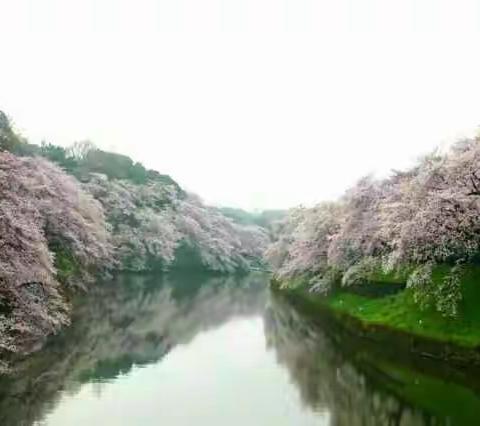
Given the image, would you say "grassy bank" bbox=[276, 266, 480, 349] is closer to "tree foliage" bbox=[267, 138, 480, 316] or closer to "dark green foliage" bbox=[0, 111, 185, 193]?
"tree foliage" bbox=[267, 138, 480, 316]

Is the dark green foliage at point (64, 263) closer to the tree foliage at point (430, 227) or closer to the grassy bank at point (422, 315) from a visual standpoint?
the grassy bank at point (422, 315)

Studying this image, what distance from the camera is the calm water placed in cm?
1958

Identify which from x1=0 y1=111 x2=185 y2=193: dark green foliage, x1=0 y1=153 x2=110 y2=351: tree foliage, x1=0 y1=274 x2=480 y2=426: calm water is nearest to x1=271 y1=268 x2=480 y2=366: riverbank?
x1=0 y1=274 x2=480 y2=426: calm water

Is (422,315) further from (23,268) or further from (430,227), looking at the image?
(23,268)

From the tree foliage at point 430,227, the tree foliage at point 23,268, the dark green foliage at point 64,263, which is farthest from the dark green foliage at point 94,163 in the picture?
the tree foliage at point 23,268

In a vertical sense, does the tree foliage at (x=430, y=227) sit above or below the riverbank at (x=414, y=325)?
above

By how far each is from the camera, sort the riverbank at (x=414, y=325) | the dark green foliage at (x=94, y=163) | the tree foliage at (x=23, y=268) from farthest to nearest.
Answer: the dark green foliage at (x=94, y=163), the riverbank at (x=414, y=325), the tree foliage at (x=23, y=268)

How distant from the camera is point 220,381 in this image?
969 inches

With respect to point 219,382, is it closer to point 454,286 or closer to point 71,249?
point 454,286

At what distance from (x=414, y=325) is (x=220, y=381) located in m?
10.2

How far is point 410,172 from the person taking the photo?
41938 millimetres

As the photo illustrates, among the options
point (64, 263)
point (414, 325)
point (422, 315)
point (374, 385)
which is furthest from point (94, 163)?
point (374, 385)

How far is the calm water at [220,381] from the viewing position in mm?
19578

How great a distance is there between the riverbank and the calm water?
106cm
